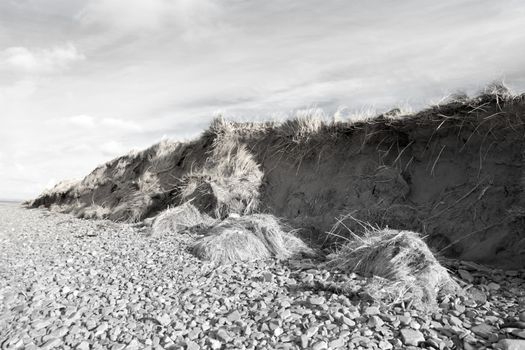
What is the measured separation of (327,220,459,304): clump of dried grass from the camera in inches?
187

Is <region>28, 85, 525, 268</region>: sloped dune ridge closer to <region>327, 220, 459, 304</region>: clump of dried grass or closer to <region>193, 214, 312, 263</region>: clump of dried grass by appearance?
Result: <region>193, 214, 312, 263</region>: clump of dried grass

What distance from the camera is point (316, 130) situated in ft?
32.7

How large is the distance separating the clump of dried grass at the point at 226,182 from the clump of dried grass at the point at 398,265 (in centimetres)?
431

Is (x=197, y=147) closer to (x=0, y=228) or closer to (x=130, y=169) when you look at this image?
(x=130, y=169)

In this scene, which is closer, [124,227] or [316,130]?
[316,130]

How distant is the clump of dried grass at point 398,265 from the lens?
476cm

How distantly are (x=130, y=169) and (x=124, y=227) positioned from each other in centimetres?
634

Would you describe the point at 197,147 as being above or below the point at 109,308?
above

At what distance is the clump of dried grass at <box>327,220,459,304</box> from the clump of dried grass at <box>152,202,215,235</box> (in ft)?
15.3

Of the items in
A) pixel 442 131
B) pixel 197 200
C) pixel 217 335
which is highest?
pixel 442 131

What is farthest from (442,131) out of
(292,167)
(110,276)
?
(110,276)

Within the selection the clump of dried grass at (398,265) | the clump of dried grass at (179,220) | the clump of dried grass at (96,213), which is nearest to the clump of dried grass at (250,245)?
the clump of dried grass at (398,265)

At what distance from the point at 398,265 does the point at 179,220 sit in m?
6.23

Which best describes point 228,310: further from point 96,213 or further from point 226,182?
point 96,213
